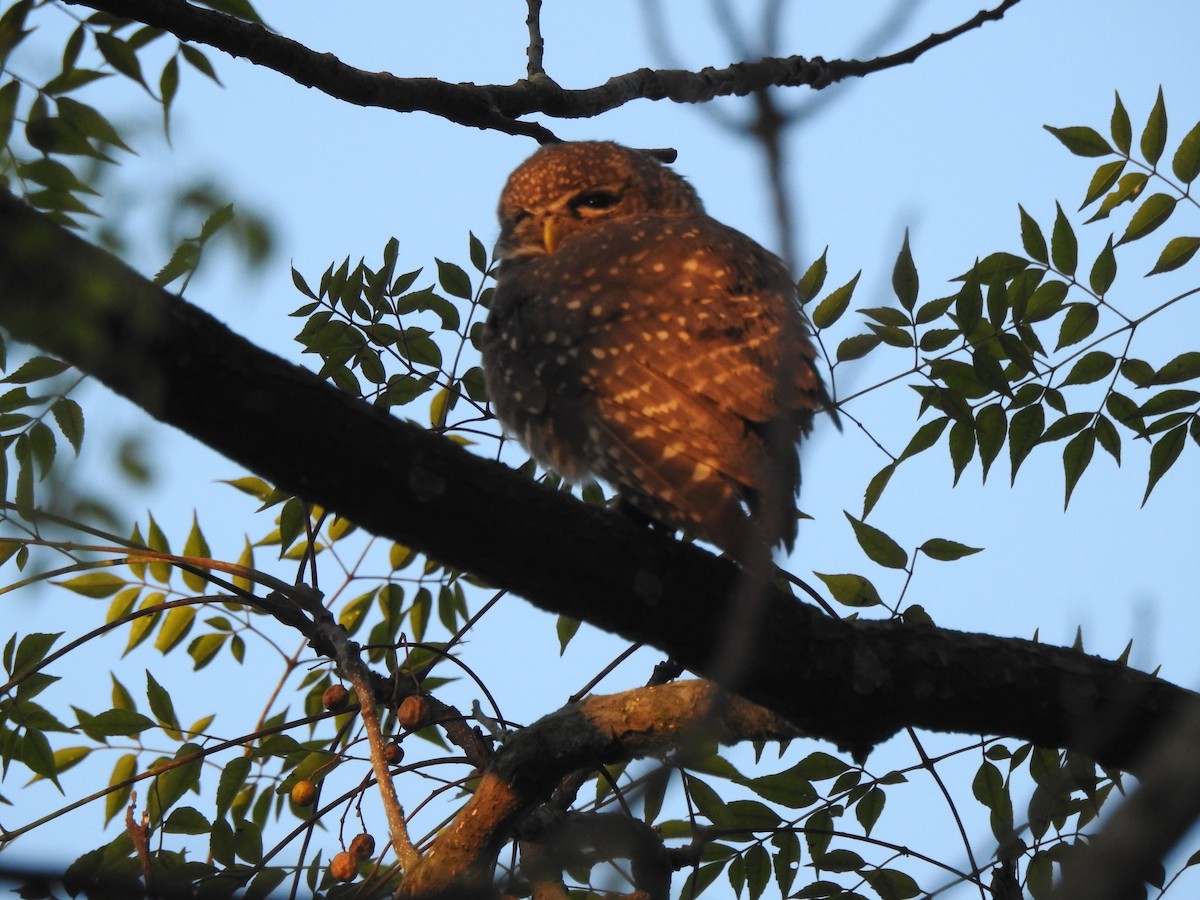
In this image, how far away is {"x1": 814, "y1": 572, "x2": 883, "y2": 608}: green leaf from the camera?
3.57 m

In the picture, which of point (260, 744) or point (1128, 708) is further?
point (260, 744)

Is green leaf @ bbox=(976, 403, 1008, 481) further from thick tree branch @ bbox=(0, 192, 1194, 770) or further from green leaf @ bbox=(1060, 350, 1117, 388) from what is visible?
thick tree branch @ bbox=(0, 192, 1194, 770)

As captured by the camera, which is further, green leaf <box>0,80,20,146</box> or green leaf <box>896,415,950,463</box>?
green leaf <box>896,415,950,463</box>

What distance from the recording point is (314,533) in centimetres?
369

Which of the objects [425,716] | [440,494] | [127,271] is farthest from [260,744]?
[127,271]

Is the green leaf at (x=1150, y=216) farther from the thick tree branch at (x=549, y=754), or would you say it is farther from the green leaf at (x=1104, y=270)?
the thick tree branch at (x=549, y=754)

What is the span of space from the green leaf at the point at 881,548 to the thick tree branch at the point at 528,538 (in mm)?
356

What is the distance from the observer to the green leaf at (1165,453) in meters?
3.67

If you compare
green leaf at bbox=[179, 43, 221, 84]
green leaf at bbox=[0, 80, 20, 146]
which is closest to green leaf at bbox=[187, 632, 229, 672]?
green leaf at bbox=[179, 43, 221, 84]

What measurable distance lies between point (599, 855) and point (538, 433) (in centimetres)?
157

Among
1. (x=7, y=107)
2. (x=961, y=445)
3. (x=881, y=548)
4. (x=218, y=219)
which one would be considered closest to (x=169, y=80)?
(x=7, y=107)

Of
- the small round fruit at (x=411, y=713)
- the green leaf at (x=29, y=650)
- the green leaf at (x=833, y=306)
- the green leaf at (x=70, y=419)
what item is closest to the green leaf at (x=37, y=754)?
the green leaf at (x=29, y=650)

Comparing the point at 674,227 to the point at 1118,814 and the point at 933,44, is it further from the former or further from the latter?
the point at 1118,814

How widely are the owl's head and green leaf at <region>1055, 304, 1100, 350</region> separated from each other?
2353mm
